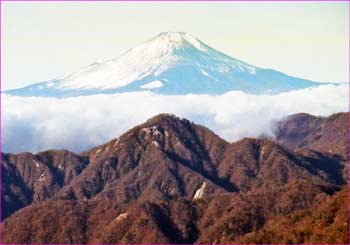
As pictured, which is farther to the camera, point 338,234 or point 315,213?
point 315,213

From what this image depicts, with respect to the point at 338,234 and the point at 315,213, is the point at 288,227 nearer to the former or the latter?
the point at 315,213

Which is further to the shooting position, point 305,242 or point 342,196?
point 342,196

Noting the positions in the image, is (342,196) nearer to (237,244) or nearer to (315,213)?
(315,213)

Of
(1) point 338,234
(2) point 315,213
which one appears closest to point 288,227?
(2) point 315,213

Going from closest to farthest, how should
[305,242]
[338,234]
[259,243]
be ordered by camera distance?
1. [338,234]
2. [305,242]
3. [259,243]

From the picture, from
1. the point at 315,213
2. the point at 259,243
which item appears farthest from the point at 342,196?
the point at 259,243

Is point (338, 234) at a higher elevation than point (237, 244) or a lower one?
higher

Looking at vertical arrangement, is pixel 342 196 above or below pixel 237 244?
above

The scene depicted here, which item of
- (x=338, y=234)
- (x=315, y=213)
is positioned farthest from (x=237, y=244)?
(x=338, y=234)

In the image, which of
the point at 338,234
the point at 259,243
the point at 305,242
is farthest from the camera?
the point at 259,243
